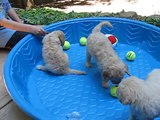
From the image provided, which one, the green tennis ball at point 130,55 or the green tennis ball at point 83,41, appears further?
the green tennis ball at point 83,41

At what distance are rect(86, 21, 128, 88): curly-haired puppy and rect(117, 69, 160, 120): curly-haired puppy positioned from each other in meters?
0.37

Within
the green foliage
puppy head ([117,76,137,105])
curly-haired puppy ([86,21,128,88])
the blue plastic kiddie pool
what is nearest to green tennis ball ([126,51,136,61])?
the blue plastic kiddie pool

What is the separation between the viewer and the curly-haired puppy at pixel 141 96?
182 centimetres

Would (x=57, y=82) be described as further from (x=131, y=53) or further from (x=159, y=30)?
(x=159, y=30)

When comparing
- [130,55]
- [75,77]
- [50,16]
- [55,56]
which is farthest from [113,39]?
[50,16]

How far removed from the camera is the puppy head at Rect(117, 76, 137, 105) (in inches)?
71.2

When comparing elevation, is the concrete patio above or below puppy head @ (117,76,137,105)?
below

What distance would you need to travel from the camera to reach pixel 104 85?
103 inches

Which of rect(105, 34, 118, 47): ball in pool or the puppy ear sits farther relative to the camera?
rect(105, 34, 118, 47): ball in pool

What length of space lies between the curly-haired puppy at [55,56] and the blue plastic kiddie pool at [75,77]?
0.09m

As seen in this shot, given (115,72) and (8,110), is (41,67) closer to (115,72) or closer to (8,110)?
(8,110)

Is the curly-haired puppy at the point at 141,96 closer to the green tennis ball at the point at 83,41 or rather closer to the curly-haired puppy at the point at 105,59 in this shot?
the curly-haired puppy at the point at 105,59

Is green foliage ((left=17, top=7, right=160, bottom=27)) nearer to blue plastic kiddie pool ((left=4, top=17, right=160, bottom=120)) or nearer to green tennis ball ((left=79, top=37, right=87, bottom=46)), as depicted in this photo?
blue plastic kiddie pool ((left=4, top=17, right=160, bottom=120))

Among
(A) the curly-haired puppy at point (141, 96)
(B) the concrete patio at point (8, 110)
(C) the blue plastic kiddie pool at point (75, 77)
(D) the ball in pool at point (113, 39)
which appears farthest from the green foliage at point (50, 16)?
(A) the curly-haired puppy at point (141, 96)
